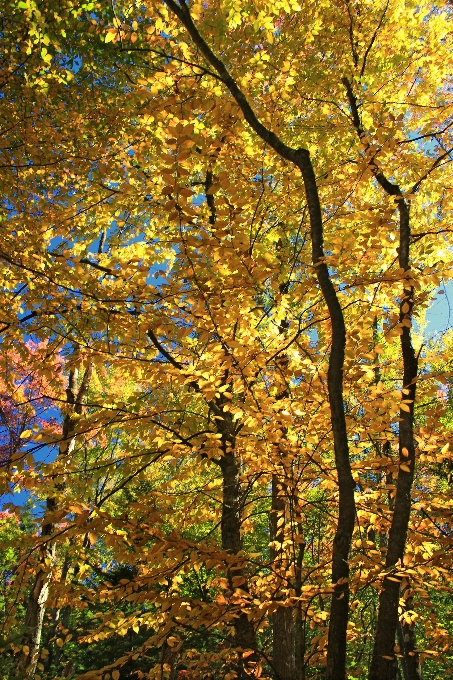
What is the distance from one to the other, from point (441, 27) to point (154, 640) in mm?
6599

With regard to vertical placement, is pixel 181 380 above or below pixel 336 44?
below

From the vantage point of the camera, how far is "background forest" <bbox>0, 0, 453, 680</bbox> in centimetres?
255

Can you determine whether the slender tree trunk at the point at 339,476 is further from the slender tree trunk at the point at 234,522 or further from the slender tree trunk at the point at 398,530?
the slender tree trunk at the point at 234,522

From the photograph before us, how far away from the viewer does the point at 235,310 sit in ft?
9.95

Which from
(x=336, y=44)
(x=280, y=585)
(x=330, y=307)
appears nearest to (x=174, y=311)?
(x=330, y=307)

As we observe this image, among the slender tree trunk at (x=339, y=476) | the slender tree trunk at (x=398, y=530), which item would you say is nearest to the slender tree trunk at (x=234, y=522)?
the slender tree trunk at (x=398, y=530)

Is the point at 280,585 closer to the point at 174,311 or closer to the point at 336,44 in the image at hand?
the point at 174,311

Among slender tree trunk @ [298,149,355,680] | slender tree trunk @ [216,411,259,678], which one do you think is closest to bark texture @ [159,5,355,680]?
slender tree trunk @ [298,149,355,680]

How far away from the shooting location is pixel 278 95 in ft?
14.5

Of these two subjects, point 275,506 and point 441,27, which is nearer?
point 441,27

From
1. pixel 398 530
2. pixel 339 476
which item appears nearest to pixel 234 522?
pixel 398 530

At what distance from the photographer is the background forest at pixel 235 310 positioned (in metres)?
2.55

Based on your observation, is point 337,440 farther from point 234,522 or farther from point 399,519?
point 234,522

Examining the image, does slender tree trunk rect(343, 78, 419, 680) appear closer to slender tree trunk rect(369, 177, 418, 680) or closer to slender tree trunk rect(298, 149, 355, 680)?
slender tree trunk rect(369, 177, 418, 680)
